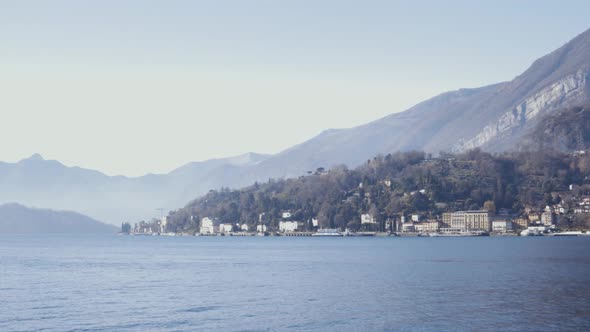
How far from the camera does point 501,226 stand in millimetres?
194125

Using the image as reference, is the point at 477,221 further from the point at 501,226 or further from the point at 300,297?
the point at 300,297

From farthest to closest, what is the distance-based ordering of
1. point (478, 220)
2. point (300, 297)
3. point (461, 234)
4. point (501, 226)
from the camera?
point (478, 220) < point (461, 234) < point (501, 226) < point (300, 297)

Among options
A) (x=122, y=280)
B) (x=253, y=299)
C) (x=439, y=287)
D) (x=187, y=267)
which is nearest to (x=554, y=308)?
(x=439, y=287)

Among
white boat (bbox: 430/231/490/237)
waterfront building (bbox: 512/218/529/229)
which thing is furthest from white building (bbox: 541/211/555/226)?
white boat (bbox: 430/231/490/237)

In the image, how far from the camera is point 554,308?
150 feet

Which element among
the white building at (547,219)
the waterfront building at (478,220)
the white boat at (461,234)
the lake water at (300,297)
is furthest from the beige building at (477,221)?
the lake water at (300,297)

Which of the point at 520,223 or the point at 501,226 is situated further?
the point at 520,223

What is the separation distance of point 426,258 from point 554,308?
159ft

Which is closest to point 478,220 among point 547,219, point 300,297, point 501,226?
point 501,226

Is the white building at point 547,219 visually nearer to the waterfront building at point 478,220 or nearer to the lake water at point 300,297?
the waterfront building at point 478,220

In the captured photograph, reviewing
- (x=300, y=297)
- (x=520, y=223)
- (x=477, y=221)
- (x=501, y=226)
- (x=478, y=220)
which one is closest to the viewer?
(x=300, y=297)

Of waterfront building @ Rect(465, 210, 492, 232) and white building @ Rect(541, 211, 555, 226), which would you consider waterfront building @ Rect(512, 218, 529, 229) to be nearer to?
white building @ Rect(541, 211, 555, 226)

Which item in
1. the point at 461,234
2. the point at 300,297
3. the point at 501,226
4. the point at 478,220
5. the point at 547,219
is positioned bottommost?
the point at 300,297

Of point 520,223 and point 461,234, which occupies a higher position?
point 520,223
